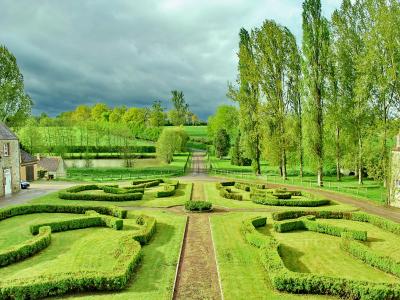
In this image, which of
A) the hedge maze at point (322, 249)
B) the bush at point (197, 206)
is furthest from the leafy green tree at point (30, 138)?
the hedge maze at point (322, 249)

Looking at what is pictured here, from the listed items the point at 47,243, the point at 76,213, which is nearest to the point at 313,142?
the point at 76,213

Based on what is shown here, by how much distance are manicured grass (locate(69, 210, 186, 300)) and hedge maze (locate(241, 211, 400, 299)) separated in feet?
16.5

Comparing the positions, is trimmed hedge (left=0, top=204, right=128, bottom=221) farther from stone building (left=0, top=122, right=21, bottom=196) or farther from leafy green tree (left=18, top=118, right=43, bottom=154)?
leafy green tree (left=18, top=118, right=43, bottom=154)

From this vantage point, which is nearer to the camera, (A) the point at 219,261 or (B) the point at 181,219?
(A) the point at 219,261

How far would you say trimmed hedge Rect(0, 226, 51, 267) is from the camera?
21.1m

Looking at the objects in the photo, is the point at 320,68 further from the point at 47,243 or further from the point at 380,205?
the point at 47,243

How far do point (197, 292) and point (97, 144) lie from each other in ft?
296

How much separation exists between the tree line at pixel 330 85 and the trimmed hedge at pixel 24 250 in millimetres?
33644

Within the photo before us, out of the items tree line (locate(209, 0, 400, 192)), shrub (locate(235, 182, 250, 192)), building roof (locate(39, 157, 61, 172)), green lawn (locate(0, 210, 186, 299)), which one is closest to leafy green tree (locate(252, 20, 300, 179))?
tree line (locate(209, 0, 400, 192))

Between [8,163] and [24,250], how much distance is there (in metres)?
26.2

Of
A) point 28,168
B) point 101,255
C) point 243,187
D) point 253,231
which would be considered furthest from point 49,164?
point 253,231

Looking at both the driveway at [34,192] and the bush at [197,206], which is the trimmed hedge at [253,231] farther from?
the driveway at [34,192]

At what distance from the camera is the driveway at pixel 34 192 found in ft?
133

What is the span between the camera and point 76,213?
35312mm
